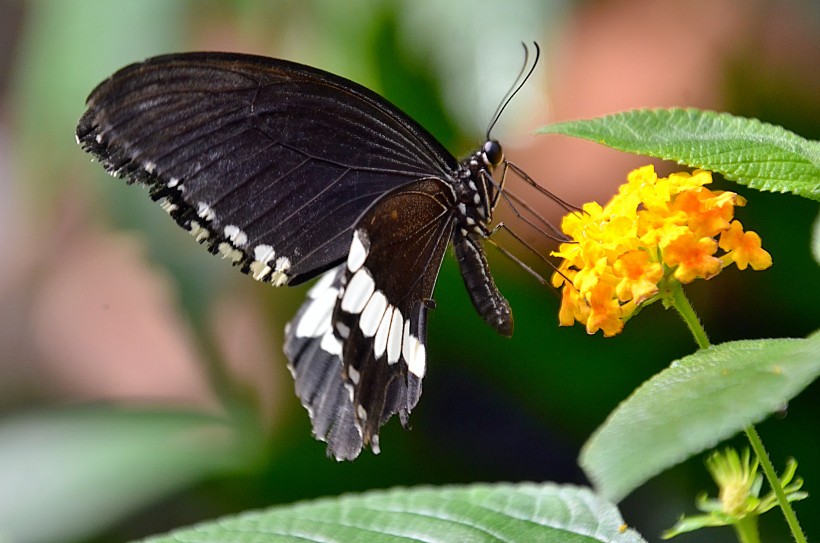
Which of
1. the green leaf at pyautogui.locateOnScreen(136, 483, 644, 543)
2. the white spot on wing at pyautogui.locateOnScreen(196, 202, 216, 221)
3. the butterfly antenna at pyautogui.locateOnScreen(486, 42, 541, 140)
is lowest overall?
the green leaf at pyautogui.locateOnScreen(136, 483, 644, 543)

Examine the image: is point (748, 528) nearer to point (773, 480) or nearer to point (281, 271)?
point (773, 480)

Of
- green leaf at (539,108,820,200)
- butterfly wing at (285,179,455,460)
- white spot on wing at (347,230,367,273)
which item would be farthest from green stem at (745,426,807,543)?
white spot on wing at (347,230,367,273)

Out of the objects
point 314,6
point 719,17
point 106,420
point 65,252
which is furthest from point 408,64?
point 65,252

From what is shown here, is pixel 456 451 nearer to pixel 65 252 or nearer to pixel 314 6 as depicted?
pixel 314 6

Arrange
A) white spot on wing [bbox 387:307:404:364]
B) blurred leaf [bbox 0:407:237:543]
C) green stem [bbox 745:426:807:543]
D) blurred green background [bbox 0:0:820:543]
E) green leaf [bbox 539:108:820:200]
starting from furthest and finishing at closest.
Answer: blurred leaf [bbox 0:407:237:543], blurred green background [bbox 0:0:820:543], white spot on wing [bbox 387:307:404:364], green leaf [bbox 539:108:820:200], green stem [bbox 745:426:807:543]

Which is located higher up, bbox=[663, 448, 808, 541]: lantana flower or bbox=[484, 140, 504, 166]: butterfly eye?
bbox=[484, 140, 504, 166]: butterfly eye

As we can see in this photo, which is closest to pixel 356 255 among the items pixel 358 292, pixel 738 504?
pixel 358 292

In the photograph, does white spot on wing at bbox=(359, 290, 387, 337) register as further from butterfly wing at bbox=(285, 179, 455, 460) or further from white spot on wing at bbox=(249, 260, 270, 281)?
white spot on wing at bbox=(249, 260, 270, 281)

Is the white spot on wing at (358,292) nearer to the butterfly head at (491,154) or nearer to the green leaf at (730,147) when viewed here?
the butterfly head at (491,154)
